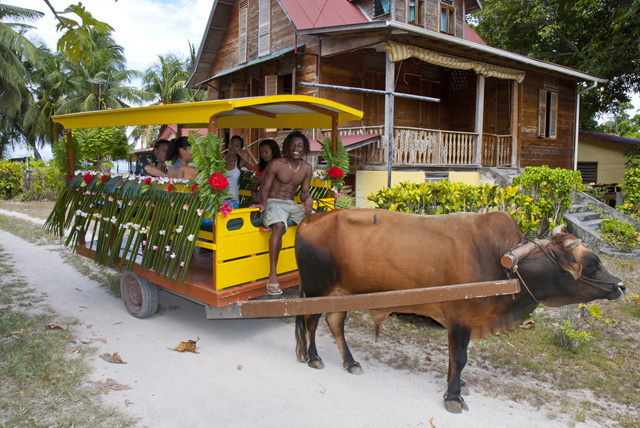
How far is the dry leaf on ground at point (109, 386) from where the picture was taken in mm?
3762

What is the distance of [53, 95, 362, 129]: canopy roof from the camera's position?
4.02m

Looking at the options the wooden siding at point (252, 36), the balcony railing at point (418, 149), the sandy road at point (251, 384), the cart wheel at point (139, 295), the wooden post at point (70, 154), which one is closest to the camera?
the sandy road at point (251, 384)

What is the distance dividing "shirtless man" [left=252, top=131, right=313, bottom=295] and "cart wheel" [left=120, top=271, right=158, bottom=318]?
5.48 ft

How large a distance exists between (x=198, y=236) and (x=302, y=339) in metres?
1.44

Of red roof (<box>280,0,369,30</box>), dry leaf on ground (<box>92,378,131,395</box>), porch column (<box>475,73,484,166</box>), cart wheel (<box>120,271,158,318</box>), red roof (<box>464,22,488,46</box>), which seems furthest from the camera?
red roof (<box>464,22,488,46</box>)

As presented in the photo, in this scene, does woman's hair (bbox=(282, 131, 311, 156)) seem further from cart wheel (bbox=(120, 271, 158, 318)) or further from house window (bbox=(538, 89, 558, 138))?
house window (bbox=(538, 89, 558, 138))

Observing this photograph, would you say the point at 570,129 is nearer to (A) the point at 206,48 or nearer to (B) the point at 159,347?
(A) the point at 206,48

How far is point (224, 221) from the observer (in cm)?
422

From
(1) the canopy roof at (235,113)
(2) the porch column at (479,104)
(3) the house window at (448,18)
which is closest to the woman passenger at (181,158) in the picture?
(1) the canopy roof at (235,113)

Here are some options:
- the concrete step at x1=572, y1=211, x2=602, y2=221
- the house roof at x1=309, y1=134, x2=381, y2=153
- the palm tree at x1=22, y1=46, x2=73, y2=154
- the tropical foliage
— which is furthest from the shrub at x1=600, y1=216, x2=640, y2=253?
the palm tree at x1=22, y1=46, x2=73, y2=154

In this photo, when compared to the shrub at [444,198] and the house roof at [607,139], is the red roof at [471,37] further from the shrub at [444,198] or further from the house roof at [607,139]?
the shrub at [444,198]

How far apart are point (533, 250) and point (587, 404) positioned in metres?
1.35

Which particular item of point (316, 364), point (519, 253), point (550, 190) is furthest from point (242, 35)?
point (519, 253)

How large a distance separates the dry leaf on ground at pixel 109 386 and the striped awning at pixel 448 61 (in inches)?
342
